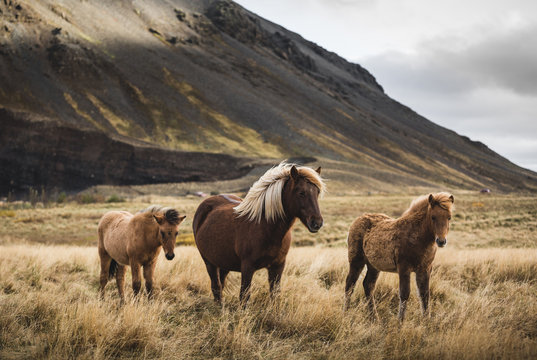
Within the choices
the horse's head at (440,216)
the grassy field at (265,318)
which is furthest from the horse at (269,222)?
the horse's head at (440,216)

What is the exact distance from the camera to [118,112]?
82.2 meters

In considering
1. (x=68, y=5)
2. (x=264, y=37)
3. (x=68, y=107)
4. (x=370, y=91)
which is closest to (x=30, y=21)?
(x=68, y=5)

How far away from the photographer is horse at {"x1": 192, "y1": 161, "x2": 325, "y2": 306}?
4.75 m

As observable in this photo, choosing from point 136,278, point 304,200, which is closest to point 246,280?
point 304,200

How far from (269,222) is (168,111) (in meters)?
91.4

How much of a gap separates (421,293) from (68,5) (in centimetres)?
11980

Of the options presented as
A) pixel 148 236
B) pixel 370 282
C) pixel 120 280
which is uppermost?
pixel 370 282

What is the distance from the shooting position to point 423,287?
4.79 metres

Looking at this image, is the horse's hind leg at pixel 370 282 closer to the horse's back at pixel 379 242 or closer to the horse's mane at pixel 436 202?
the horse's back at pixel 379 242

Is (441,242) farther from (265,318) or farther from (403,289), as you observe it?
(265,318)

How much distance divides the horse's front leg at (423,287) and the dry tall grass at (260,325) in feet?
0.61

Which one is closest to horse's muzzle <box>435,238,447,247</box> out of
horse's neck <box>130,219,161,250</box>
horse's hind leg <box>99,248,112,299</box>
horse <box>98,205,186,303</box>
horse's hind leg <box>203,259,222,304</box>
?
horse's hind leg <box>203,259,222,304</box>

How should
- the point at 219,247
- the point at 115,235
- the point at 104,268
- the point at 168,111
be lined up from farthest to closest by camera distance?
the point at 168,111
the point at 104,268
the point at 115,235
the point at 219,247

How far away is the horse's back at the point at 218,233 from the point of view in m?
5.39
